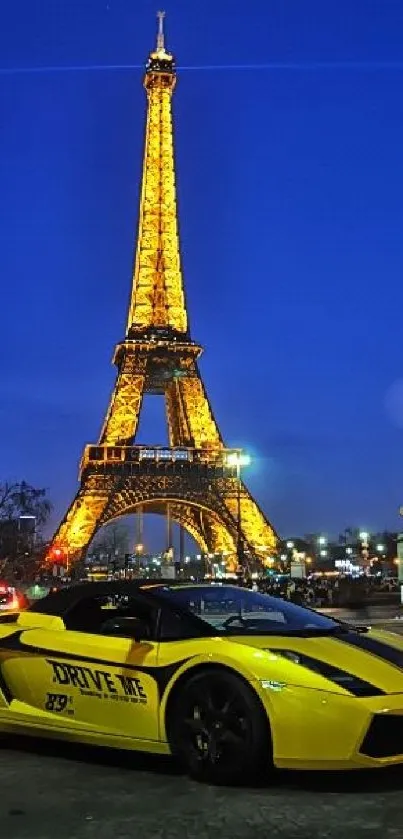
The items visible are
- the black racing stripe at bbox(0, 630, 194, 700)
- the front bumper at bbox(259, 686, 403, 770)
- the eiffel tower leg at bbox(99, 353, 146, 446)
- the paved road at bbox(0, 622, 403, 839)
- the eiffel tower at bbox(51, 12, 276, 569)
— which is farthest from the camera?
the eiffel tower leg at bbox(99, 353, 146, 446)

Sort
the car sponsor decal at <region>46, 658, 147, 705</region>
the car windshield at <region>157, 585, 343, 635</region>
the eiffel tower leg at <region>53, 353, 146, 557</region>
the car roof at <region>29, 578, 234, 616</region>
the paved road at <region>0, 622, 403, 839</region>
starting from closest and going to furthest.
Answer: the paved road at <region>0, 622, 403, 839</region>, the car sponsor decal at <region>46, 658, 147, 705</region>, the car windshield at <region>157, 585, 343, 635</region>, the car roof at <region>29, 578, 234, 616</region>, the eiffel tower leg at <region>53, 353, 146, 557</region>

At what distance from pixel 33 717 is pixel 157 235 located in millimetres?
66061

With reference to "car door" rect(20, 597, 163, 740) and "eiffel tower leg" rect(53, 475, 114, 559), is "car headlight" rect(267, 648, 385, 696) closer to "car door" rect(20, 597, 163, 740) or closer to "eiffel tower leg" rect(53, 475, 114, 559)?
"car door" rect(20, 597, 163, 740)

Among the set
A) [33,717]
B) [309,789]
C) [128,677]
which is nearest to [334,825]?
[309,789]

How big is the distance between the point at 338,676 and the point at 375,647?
69 cm

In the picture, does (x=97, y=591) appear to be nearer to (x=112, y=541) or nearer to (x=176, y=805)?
(x=176, y=805)

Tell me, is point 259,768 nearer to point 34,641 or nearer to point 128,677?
point 128,677

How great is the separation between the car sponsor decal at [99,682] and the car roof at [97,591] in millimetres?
509

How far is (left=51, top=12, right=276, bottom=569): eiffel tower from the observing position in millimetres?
63719

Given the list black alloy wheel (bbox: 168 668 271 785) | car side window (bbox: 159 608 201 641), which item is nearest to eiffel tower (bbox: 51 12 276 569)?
car side window (bbox: 159 608 201 641)

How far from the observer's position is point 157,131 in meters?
73.1

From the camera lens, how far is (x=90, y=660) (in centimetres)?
607

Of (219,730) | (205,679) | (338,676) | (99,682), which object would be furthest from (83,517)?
(338,676)

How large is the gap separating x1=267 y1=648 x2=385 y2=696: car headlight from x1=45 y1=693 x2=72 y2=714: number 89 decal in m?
1.56
